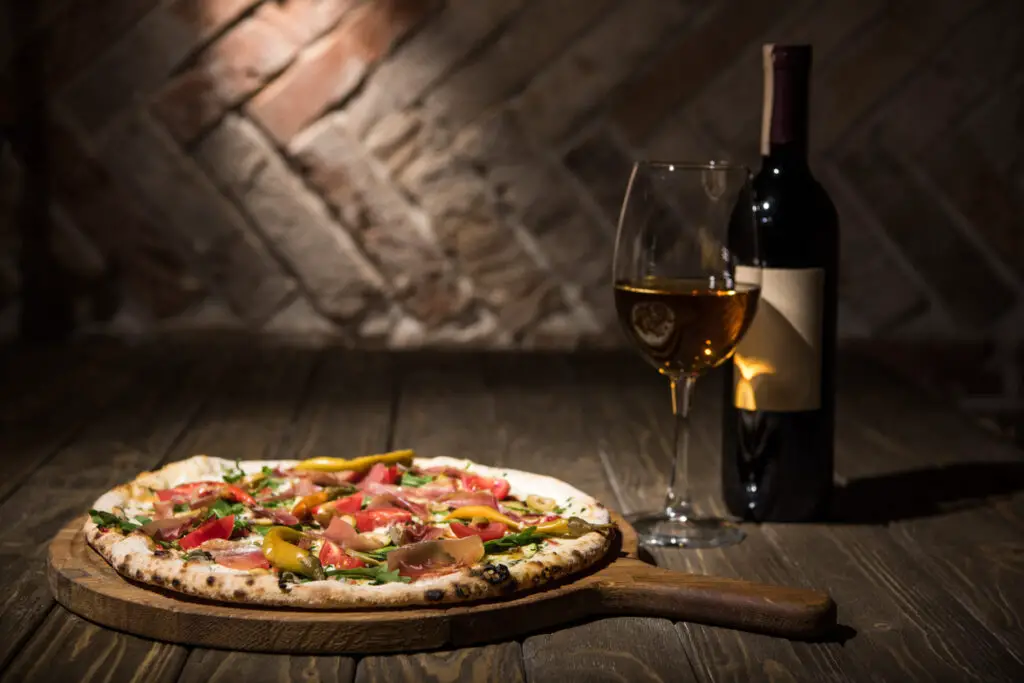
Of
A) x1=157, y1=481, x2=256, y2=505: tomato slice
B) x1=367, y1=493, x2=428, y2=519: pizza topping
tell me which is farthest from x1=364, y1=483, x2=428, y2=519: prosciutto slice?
x1=157, y1=481, x2=256, y2=505: tomato slice

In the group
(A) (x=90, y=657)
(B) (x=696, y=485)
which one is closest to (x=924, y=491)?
(B) (x=696, y=485)

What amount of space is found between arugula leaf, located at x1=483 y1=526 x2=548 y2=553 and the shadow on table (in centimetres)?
35

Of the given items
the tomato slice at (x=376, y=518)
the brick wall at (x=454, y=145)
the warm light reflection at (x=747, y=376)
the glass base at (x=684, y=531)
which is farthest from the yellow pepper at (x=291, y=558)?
the brick wall at (x=454, y=145)

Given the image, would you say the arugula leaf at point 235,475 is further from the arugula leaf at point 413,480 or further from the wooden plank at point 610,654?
the wooden plank at point 610,654

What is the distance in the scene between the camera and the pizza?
86 centimetres

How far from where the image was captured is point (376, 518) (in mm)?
1024

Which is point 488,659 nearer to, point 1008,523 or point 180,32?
point 1008,523

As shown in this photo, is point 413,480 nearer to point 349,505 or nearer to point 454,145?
point 349,505

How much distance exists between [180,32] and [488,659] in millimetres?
1927

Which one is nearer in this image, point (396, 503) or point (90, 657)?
point (90, 657)

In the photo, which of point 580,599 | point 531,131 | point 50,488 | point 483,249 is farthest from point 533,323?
point 580,599

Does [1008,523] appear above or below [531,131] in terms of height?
below

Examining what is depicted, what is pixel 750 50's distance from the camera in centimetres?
256

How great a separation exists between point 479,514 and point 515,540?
0.20 ft
